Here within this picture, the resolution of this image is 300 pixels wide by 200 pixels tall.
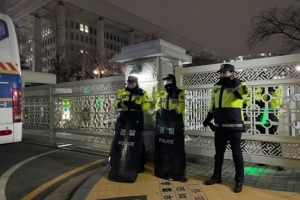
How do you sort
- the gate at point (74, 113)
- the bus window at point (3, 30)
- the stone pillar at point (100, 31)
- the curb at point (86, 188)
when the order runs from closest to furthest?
the curb at point (86, 188) < the bus window at point (3, 30) < the gate at point (74, 113) < the stone pillar at point (100, 31)

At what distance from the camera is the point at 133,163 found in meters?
4.37

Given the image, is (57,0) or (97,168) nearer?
(97,168)

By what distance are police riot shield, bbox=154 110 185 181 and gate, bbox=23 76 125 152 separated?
7.95 feet

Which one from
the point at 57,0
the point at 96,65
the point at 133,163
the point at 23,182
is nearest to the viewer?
the point at 133,163

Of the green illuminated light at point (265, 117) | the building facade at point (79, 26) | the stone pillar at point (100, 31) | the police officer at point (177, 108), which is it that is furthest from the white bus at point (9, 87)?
the stone pillar at point (100, 31)

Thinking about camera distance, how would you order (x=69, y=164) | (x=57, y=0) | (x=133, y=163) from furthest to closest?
1. (x=57, y=0)
2. (x=69, y=164)
3. (x=133, y=163)

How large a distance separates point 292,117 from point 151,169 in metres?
2.81

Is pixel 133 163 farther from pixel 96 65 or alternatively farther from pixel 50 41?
pixel 50 41

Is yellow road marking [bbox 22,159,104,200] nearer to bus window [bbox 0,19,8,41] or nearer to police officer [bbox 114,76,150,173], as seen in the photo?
police officer [bbox 114,76,150,173]

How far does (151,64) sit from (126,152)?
214 centimetres

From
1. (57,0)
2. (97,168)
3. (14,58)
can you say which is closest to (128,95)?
(97,168)

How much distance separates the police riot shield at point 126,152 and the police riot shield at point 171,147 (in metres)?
0.43

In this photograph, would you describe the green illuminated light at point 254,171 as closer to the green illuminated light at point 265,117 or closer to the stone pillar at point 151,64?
the green illuminated light at point 265,117

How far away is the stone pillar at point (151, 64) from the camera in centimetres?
531
